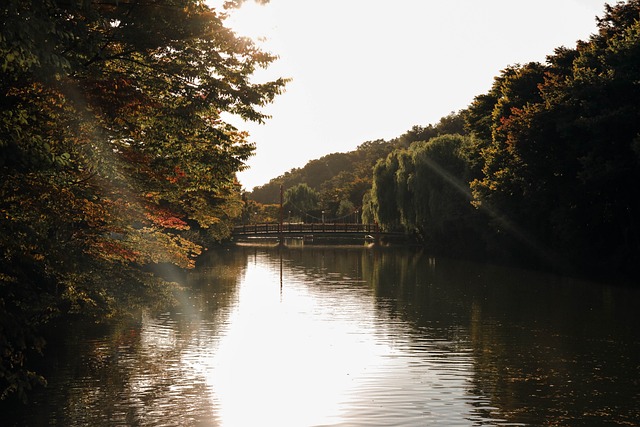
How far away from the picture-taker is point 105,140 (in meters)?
18.5

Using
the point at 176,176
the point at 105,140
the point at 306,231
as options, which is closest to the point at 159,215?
the point at 176,176

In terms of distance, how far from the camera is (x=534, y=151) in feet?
166

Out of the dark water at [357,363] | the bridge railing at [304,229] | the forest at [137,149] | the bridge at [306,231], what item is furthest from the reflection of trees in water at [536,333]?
the bridge railing at [304,229]

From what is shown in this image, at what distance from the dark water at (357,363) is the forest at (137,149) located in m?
1.54

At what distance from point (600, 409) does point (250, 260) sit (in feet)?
191

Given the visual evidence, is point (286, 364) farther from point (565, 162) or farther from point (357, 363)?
point (565, 162)

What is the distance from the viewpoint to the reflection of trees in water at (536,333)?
1748 cm

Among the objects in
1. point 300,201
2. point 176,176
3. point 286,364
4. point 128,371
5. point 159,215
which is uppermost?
point 300,201

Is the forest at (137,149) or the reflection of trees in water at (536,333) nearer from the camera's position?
the forest at (137,149)

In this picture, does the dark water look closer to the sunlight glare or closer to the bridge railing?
the sunlight glare

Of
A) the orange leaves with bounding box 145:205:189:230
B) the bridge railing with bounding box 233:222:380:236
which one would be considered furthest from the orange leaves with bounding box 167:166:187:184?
the bridge railing with bounding box 233:222:380:236

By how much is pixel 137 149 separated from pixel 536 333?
46.0 ft

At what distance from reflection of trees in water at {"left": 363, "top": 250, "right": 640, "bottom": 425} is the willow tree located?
8879 millimetres

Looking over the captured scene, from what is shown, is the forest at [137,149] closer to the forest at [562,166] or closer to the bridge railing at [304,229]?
the forest at [562,166]
